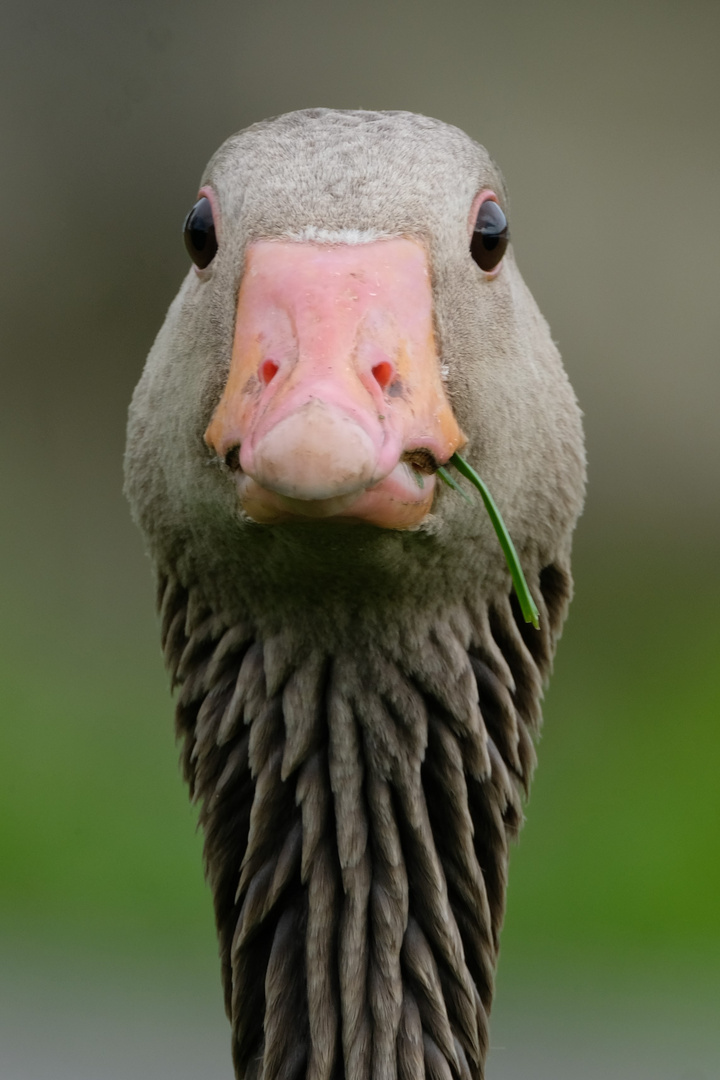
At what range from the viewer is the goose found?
2.62 meters

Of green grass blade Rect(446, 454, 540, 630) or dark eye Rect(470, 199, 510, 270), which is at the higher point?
dark eye Rect(470, 199, 510, 270)

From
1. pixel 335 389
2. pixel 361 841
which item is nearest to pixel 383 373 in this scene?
pixel 335 389

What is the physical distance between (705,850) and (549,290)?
4.01 meters

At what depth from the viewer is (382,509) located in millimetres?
2387

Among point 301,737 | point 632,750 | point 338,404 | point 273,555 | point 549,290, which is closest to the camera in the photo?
point 338,404

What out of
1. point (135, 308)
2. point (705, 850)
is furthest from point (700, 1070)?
point (135, 308)

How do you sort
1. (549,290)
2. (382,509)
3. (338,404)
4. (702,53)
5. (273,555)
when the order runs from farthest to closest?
(702,53), (549,290), (273,555), (382,509), (338,404)

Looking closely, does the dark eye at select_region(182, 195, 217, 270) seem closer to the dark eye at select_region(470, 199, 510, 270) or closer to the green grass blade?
the dark eye at select_region(470, 199, 510, 270)

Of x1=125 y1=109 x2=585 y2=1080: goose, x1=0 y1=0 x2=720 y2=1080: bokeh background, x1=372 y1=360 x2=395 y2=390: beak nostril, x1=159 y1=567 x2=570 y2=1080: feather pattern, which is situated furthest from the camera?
x1=0 y1=0 x2=720 y2=1080: bokeh background

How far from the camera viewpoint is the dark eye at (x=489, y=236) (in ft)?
9.71

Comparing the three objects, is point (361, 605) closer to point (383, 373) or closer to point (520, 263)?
point (383, 373)

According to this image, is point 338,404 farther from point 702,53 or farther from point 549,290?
point 702,53

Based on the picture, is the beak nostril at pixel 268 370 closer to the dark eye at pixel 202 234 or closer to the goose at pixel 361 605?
the goose at pixel 361 605

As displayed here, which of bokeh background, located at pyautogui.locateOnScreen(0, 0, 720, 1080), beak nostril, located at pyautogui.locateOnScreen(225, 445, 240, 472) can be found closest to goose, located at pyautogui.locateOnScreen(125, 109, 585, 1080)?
beak nostril, located at pyautogui.locateOnScreen(225, 445, 240, 472)
